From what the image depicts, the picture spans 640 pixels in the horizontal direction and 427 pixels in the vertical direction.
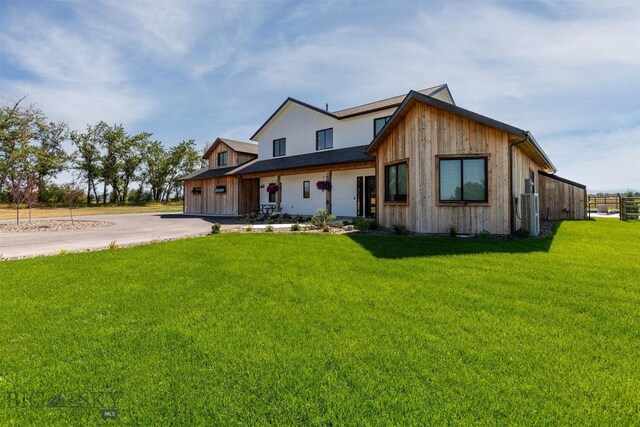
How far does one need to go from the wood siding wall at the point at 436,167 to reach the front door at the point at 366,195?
5.38m

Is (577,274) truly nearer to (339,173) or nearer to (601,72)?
(601,72)

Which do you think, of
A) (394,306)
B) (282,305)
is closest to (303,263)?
(282,305)

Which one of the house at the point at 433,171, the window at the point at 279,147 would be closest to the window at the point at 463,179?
the house at the point at 433,171

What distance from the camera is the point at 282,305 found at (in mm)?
4094

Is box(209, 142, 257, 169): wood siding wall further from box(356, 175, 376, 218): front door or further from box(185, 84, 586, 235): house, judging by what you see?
box(356, 175, 376, 218): front door

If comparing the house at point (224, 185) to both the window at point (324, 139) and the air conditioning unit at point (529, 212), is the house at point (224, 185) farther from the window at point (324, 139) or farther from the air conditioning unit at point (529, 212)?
the air conditioning unit at point (529, 212)

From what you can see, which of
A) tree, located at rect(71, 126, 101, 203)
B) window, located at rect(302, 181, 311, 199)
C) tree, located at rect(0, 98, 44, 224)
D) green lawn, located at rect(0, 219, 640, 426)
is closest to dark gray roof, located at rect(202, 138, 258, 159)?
window, located at rect(302, 181, 311, 199)

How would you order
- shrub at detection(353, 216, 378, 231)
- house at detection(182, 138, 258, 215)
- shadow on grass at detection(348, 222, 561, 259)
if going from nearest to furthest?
shadow on grass at detection(348, 222, 561, 259) → shrub at detection(353, 216, 378, 231) → house at detection(182, 138, 258, 215)

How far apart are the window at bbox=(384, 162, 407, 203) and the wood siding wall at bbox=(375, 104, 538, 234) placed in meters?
0.33

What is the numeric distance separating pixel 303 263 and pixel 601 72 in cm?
1288

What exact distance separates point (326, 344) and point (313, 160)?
16092mm

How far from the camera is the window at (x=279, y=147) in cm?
2250

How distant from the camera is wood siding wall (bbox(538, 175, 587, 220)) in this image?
59.8 feet

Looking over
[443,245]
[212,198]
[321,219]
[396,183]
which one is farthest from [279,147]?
[443,245]
